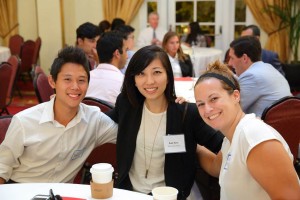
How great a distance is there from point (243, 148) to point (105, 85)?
191 cm

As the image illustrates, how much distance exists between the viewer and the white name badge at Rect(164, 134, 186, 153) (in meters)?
2.18

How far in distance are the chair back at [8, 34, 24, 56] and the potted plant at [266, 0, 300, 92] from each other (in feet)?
15.2

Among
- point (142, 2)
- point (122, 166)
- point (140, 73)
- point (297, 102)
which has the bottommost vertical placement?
point (122, 166)

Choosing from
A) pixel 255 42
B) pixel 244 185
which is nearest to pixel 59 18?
pixel 255 42

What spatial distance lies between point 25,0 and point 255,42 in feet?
20.0

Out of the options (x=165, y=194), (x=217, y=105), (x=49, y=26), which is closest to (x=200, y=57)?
(x=49, y=26)

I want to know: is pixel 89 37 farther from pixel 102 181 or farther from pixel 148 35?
pixel 102 181

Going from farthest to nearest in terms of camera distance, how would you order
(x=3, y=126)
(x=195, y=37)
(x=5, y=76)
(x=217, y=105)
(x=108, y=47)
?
(x=195, y=37) < (x=5, y=76) < (x=108, y=47) < (x=3, y=126) < (x=217, y=105)

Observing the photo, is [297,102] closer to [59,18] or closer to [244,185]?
[244,185]

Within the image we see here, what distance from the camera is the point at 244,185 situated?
5.55 ft

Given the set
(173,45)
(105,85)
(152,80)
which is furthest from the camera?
(173,45)

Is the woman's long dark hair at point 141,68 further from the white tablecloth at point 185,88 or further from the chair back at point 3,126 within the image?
the white tablecloth at point 185,88

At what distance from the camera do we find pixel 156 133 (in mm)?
2266

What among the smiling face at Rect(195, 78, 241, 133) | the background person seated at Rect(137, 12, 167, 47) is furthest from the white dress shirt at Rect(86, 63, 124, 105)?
the background person seated at Rect(137, 12, 167, 47)
